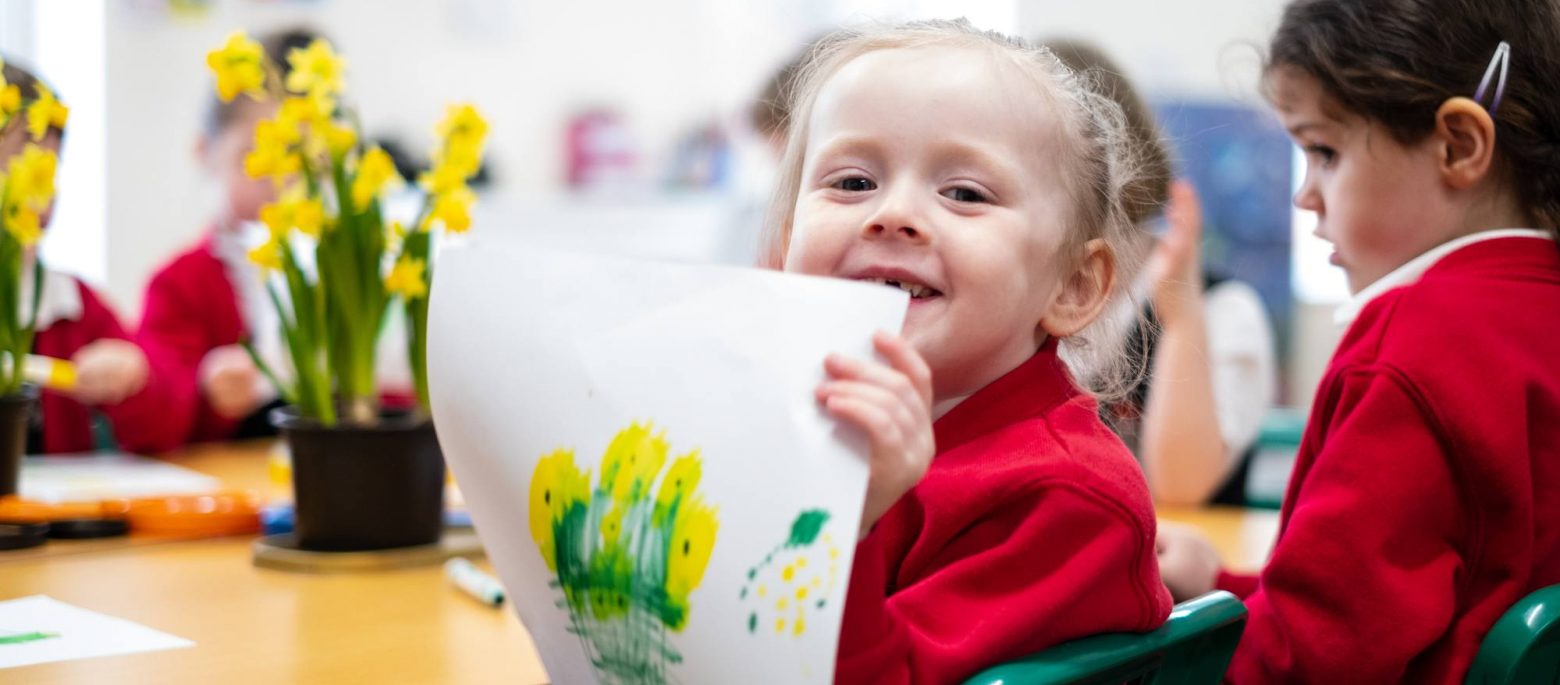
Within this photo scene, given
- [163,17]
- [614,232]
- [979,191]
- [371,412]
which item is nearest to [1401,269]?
[979,191]

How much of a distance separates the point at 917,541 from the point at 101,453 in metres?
1.48

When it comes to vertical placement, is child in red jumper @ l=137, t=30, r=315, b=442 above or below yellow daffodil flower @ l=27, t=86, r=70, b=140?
below

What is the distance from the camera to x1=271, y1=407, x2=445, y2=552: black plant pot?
4.08ft

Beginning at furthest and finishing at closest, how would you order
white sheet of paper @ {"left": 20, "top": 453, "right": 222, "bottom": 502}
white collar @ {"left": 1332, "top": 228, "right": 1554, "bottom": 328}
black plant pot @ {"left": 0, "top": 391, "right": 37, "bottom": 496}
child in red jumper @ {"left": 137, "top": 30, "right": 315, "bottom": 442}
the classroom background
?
the classroom background
child in red jumper @ {"left": 137, "top": 30, "right": 315, "bottom": 442}
white sheet of paper @ {"left": 20, "top": 453, "right": 222, "bottom": 502}
black plant pot @ {"left": 0, "top": 391, "right": 37, "bottom": 496}
white collar @ {"left": 1332, "top": 228, "right": 1554, "bottom": 328}

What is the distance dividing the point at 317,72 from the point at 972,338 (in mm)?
678

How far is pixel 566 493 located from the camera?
0.75 meters

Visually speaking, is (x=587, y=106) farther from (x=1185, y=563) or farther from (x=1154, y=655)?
(x=1154, y=655)

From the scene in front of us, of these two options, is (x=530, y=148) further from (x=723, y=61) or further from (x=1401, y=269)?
(x=1401, y=269)

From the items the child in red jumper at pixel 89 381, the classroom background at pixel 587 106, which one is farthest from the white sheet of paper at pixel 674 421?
the classroom background at pixel 587 106

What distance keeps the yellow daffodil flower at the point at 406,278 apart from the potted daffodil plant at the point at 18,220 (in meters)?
0.33

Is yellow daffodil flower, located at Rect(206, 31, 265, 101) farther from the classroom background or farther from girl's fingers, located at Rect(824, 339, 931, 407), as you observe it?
the classroom background

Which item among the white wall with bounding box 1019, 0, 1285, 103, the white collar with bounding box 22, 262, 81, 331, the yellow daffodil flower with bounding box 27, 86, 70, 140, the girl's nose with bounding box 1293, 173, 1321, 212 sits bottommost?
the white collar with bounding box 22, 262, 81, 331

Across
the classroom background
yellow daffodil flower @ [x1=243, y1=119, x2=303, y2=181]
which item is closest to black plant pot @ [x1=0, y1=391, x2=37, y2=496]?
yellow daffodil flower @ [x1=243, y1=119, x2=303, y2=181]

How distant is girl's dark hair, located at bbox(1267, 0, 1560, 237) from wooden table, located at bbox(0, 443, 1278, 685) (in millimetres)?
431
